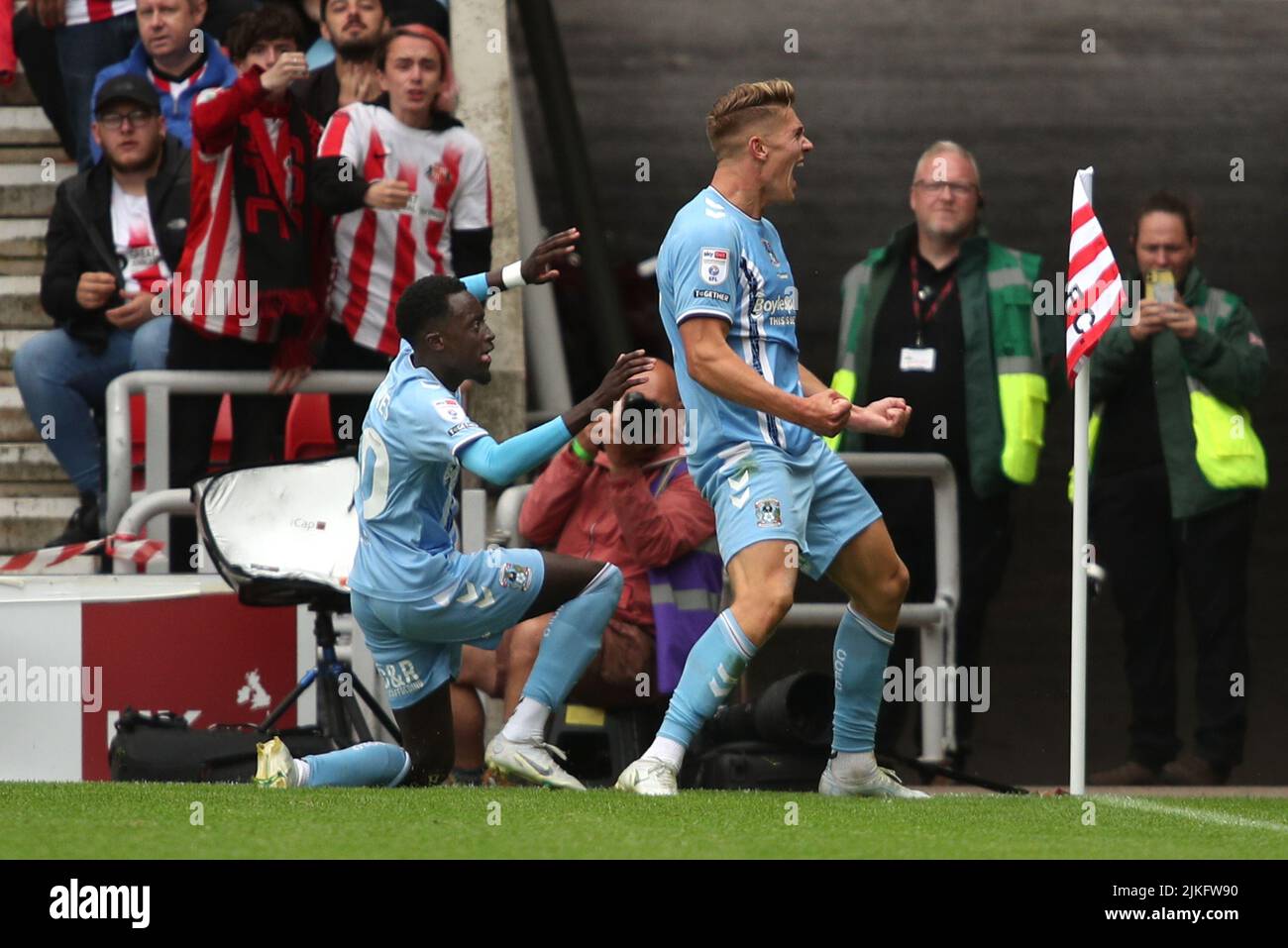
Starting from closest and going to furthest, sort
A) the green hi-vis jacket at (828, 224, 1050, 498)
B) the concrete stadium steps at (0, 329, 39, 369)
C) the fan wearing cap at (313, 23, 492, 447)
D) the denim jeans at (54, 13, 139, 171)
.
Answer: the green hi-vis jacket at (828, 224, 1050, 498) → the fan wearing cap at (313, 23, 492, 447) → the denim jeans at (54, 13, 139, 171) → the concrete stadium steps at (0, 329, 39, 369)

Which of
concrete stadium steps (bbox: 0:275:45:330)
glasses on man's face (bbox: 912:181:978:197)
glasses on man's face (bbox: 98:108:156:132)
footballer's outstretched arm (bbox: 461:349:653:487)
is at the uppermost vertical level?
glasses on man's face (bbox: 98:108:156:132)

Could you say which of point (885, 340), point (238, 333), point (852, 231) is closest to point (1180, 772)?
point (885, 340)

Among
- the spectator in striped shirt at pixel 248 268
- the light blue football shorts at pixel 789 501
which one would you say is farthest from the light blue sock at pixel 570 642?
the spectator in striped shirt at pixel 248 268

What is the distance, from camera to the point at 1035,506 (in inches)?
557

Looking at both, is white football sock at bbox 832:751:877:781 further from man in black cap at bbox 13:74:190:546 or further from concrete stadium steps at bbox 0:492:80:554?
concrete stadium steps at bbox 0:492:80:554

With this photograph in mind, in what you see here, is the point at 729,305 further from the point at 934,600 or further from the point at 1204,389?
the point at 1204,389

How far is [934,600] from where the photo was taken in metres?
9.52

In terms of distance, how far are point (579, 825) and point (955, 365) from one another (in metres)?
3.83

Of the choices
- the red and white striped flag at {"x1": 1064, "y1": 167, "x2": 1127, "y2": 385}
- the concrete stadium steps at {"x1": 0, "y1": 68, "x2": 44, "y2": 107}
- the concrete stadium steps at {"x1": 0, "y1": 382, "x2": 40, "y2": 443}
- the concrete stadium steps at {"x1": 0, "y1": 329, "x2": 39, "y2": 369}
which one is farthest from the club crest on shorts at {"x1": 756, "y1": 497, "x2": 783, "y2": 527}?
the concrete stadium steps at {"x1": 0, "y1": 68, "x2": 44, "y2": 107}

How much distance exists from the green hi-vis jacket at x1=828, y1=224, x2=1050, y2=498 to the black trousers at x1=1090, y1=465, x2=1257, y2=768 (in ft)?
1.51

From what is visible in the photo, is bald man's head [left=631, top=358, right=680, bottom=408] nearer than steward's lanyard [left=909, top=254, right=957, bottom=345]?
Yes

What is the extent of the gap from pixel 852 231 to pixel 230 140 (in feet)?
19.6

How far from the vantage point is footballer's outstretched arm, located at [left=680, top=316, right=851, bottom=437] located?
6.95m
